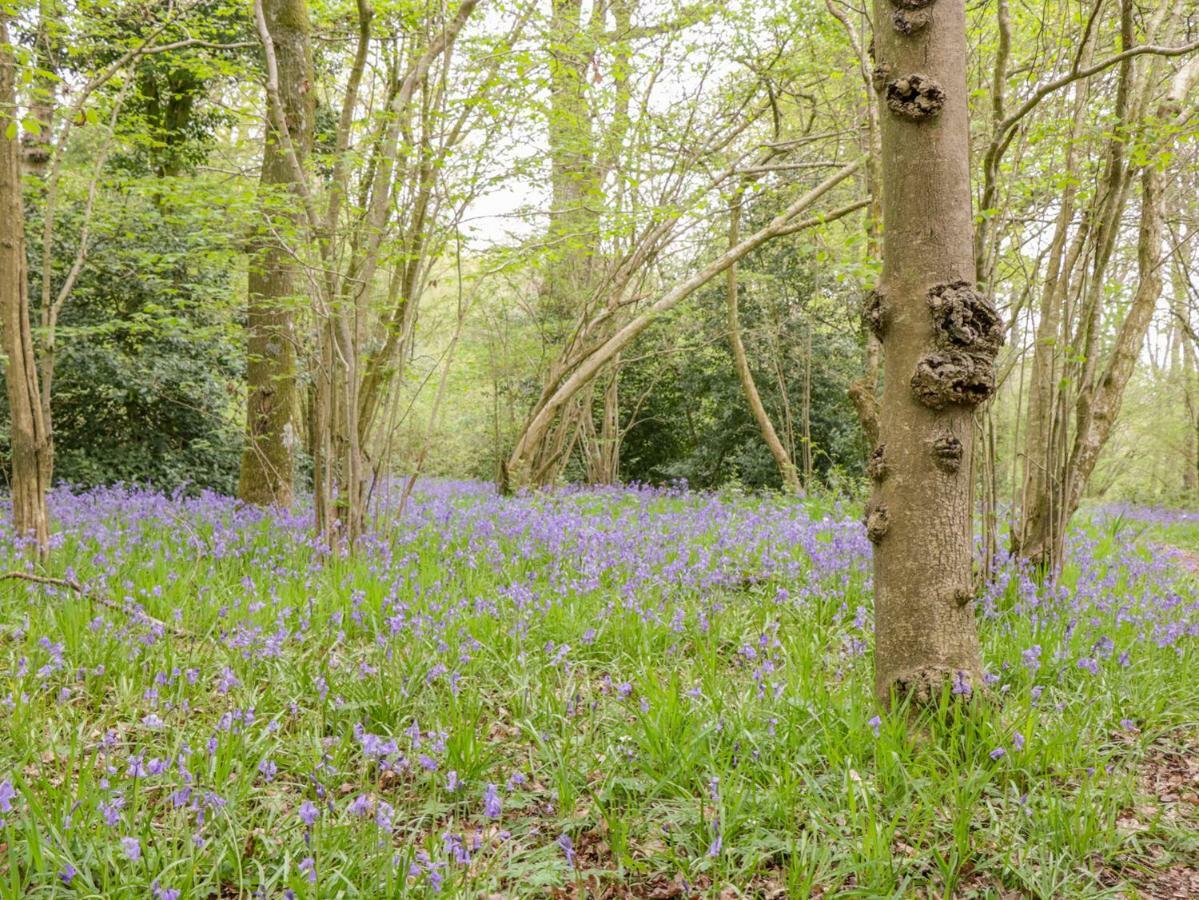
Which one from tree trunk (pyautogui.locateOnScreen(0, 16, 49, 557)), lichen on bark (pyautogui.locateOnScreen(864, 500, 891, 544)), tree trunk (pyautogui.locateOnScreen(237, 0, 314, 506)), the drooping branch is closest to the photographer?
lichen on bark (pyautogui.locateOnScreen(864, 500, 891, 544))

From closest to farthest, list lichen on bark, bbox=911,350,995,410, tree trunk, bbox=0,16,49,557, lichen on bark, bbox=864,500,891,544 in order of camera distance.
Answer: lichen on bark, bbox=911,350,995,410, lichen on bark, bbox=864,500,891,544, tree trunk, bbox=0,16,49,557

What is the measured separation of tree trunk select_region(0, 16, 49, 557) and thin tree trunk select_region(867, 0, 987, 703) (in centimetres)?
469

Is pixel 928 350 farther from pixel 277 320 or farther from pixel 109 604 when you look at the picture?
pixel 277 320

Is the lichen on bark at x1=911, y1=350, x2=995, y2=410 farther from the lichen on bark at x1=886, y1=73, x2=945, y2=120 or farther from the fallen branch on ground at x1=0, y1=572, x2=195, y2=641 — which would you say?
the fallen branch on ground at x1=0, y1=572, x2=195, y2=641

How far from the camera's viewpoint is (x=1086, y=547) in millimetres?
6664

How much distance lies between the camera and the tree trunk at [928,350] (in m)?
2.49

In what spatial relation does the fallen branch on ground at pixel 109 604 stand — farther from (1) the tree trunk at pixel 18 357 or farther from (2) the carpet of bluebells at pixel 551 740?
(1) the tree trunk at pixel 18 357

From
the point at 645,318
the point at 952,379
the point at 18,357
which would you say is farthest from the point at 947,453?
the point at 645,318

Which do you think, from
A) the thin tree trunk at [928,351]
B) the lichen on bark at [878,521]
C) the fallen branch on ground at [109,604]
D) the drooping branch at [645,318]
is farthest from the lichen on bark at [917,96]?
the drooping branch at [645,318]

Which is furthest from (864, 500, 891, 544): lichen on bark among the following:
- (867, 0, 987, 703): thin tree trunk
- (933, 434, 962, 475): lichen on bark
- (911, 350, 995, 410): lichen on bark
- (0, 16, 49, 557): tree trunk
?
(0, 16, 49, 557): tree trunk

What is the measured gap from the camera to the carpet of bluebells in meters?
2.02

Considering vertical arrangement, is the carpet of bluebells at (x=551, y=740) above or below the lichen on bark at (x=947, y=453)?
below

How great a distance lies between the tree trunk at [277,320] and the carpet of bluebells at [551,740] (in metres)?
2.56

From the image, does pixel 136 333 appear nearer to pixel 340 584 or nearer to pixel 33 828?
pixel 340 584
